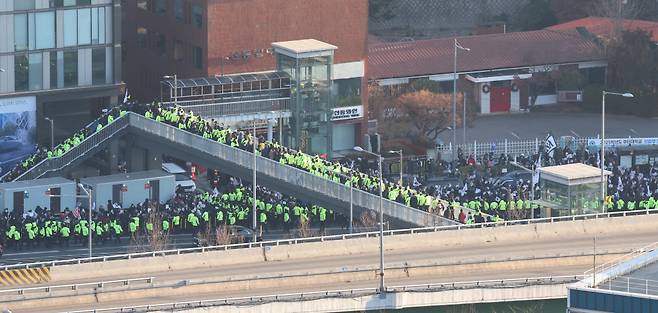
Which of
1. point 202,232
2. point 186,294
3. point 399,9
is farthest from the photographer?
point 399,9

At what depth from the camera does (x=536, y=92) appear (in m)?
162

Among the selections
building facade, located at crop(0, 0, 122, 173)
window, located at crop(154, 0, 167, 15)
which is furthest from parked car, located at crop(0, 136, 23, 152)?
window, located at crop(154, 0, 167, 15)

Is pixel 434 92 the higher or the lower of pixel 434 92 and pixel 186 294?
the higher

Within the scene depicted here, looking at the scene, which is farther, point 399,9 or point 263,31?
point 399,9

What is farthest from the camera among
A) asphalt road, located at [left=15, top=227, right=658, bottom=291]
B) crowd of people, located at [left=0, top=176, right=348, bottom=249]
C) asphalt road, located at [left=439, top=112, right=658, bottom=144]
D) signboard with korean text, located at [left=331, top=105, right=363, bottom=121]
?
asphalt road, located at [left=439, top=112, right=658, bottom=144]

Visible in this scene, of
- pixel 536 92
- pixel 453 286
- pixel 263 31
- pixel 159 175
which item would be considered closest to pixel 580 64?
pixel 536 92

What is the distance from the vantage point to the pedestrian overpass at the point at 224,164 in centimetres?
12756

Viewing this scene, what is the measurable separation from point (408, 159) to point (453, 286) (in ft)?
95.4

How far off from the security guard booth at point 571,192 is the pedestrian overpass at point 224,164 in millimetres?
5425

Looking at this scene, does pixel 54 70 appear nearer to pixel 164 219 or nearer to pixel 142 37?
pixel 142 37

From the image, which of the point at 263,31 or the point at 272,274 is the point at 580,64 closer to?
the point at 263,31

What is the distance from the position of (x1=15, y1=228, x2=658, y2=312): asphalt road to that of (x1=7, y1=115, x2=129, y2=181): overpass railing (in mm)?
18324

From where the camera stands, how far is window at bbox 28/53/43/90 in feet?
458

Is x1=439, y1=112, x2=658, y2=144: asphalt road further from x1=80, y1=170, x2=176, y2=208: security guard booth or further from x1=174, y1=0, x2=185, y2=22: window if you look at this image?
x1=80, y1=170, x2=176, y2=208: security guard booth
